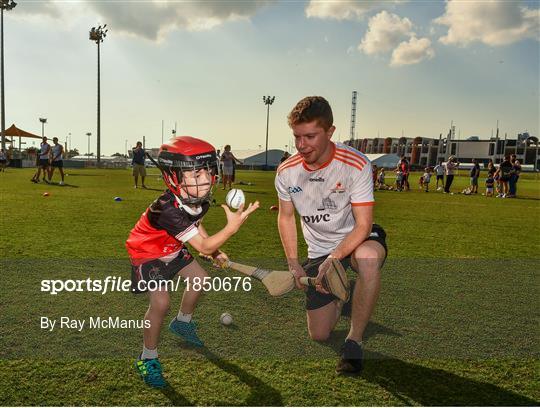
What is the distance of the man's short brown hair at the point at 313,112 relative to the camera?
3.68 metres

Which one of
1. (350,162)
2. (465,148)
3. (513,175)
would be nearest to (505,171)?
(513,175)

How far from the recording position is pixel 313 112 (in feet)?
12.1

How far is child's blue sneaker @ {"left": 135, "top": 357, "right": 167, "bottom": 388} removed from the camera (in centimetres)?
316

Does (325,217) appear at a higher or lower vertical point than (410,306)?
higher

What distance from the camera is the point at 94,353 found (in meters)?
3.64

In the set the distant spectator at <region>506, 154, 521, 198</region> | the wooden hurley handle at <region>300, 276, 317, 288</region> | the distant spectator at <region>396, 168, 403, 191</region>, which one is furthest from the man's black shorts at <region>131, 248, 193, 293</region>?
the distant spectator at <region>396, 168, 403, 191</region>

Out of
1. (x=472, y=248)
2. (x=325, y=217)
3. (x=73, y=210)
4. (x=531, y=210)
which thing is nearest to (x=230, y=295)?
(x=325, y=217)

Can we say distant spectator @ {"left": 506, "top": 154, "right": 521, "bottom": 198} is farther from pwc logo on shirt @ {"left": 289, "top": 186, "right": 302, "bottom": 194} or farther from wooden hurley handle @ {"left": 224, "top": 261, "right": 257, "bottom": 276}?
wooden hurley handle @ {"left": 224, "top": 261, "right": 257, "bottom": 276}

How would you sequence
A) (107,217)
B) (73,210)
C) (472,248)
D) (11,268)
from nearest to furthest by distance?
(11,268)
(472,248)
(107,217)
(73,210)

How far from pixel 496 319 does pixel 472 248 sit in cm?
443

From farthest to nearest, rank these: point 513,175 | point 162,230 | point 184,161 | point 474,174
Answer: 1. point 474,174
2. point 513,175
3. point 162,230
4. point 184,161

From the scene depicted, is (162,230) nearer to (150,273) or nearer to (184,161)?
(150,273)

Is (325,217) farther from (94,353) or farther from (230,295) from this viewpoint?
(94,353)

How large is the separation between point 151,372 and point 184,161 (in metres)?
1.52
